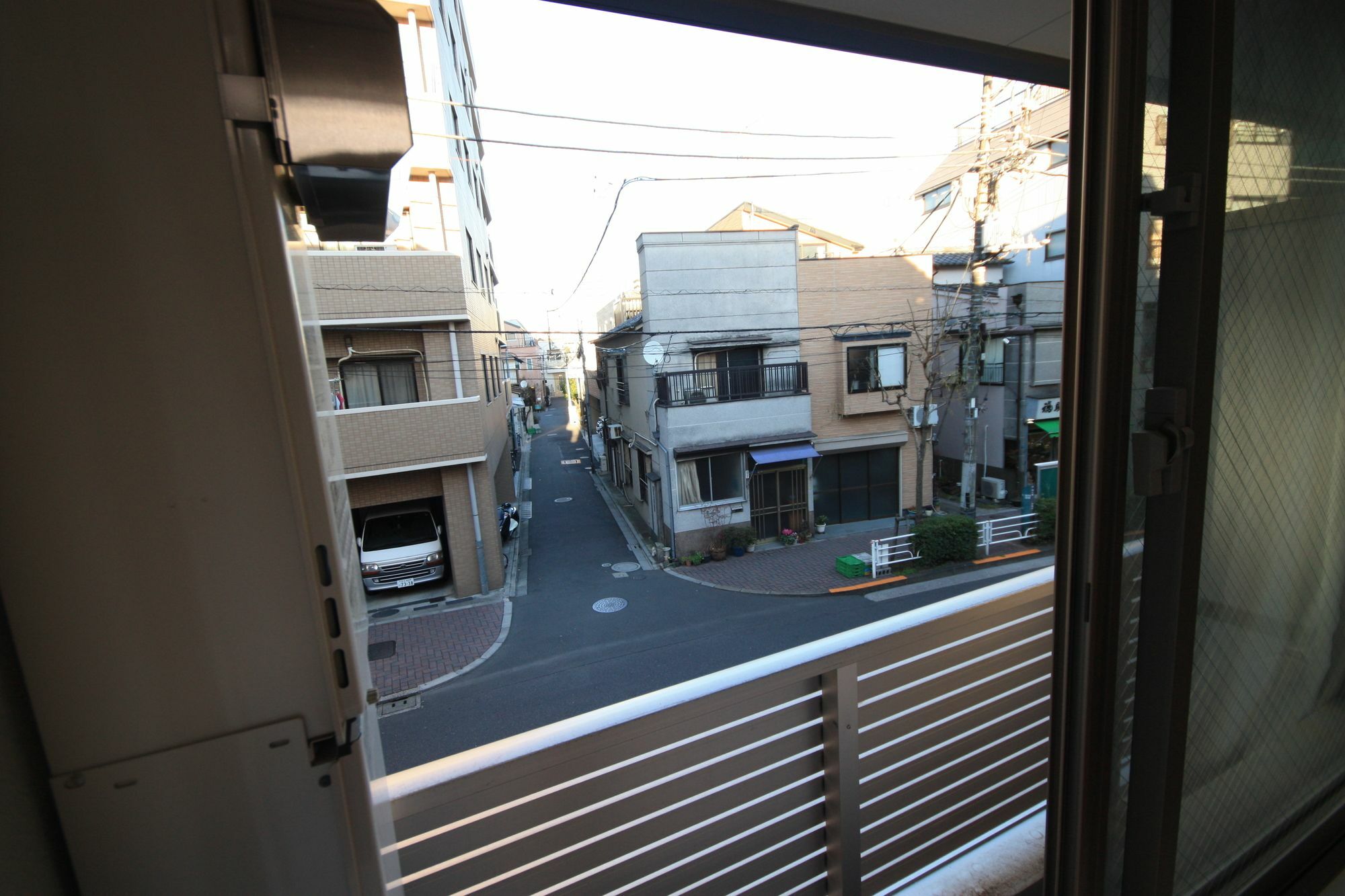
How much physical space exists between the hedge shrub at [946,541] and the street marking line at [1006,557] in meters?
0.12

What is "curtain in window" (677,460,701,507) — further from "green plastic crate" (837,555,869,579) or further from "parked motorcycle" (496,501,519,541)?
"parked motorcycle" (496,501,519,541)

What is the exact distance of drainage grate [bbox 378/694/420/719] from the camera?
3723mm

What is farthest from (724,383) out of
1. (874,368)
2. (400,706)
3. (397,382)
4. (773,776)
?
(773,776)

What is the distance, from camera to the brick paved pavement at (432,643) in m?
4.18

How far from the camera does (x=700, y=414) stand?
6.85 m

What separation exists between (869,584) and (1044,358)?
5404 millimetres

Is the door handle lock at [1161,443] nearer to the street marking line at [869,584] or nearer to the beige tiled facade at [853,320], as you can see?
the street marking line at [869,584]

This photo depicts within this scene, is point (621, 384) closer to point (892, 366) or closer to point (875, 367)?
point (875, 367)

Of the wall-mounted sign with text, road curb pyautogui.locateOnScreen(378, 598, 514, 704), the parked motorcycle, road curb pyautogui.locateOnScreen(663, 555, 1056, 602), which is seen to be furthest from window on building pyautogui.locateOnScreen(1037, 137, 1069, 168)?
the parked motorcycle

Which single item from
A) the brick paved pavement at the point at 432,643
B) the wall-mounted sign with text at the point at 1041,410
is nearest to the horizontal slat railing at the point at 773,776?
the brick paved pavement at the point at 432,643

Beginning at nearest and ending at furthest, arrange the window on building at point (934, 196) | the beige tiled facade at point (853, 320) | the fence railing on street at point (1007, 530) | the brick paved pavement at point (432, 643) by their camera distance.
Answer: the brick paved pavement at point (432, 643), the fence railing on street at point (1007, 530), the beige tiled facade at point (853, 320), the window on building at point (934, 196)

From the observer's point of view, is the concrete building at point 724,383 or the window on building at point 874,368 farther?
the window on building at point 874,368

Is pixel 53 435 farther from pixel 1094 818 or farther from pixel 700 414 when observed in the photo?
pixel 700 414

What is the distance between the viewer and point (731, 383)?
23.0ft
